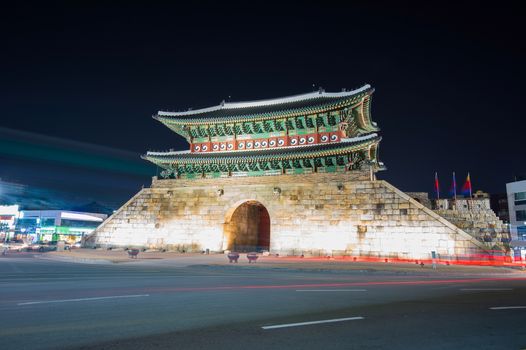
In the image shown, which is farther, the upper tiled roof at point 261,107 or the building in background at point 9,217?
the building in background at point 9,217

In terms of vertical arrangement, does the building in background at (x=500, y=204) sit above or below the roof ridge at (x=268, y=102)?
below

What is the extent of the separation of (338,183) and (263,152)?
6.38 meters

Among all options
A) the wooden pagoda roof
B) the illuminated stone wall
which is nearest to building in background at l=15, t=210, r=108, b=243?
the illuminated stone wall

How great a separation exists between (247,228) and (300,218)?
24.4ft

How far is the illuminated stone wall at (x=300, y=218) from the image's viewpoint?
20.8 m

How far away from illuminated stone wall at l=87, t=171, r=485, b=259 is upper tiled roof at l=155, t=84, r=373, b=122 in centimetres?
529

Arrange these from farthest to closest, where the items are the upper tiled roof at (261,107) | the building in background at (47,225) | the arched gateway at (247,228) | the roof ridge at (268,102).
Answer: the building in background at (47,225), the arched gateway at (247,228), the roof ridge at (268,102), the upper tiled roof at (261,107)

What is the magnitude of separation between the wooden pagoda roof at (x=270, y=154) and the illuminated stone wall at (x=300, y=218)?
5.27 ft

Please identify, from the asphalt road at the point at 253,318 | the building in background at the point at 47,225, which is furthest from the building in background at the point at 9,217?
the asphalt road at the point at 253,318

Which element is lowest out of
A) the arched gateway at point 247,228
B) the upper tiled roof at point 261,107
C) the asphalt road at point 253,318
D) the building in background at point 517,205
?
the asphalt road at point 253,318

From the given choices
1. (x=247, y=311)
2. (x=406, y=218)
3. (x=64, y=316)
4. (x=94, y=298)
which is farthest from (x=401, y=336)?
(x=406, y=218)

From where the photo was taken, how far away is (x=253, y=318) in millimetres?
5766

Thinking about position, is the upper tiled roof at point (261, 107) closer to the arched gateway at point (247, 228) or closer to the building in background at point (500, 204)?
the arched gateway at point (247, 228)

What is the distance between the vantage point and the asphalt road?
14.4 feet
